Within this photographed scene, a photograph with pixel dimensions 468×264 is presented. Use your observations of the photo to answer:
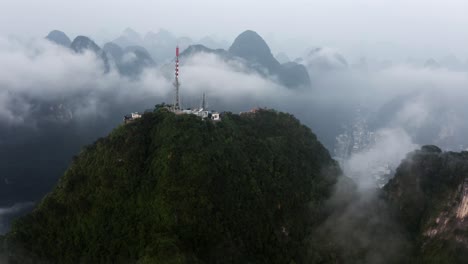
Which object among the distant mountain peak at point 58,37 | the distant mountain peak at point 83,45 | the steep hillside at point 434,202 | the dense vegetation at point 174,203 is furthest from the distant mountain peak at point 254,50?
the steep hillside at point 434,202

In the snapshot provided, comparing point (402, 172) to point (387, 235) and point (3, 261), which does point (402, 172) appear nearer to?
point (387, 235)

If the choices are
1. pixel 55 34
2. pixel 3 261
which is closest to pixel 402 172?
pixel 3 261

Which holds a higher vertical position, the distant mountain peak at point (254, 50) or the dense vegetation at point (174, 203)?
the distant mountain peak at point (254, 50)

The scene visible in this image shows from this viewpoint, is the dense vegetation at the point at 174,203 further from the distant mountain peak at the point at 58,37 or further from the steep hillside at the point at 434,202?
the distant mountain peak at the point at 58,37

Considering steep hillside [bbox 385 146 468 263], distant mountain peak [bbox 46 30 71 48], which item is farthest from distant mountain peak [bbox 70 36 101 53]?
steep hillside [bbox 385 146 468 263]

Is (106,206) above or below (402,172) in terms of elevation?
below

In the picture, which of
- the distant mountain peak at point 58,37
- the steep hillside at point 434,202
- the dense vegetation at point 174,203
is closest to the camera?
the steep hillside at point 434,202

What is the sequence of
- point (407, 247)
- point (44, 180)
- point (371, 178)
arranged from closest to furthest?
point (407, 247) < point (44, 180) < point (371, 178)
